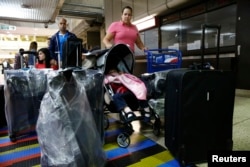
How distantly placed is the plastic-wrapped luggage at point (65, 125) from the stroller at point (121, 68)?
0.60 meters

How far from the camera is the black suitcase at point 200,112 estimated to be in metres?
1.32

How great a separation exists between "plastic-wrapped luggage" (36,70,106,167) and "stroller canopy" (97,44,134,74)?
77 cm

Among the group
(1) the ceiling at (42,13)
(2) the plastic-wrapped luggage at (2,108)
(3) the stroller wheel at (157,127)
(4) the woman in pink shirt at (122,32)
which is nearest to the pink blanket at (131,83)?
(3) the stroller wheel at (157,127)

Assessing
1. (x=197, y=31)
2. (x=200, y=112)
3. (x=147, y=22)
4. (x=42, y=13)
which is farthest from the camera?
(x=42, y=13)

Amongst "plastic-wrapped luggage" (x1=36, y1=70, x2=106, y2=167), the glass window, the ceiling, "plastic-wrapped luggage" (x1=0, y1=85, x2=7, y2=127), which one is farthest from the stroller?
the ceiling

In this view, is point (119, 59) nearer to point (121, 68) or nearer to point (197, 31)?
point (121, 68)

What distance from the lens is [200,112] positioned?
1.36 m

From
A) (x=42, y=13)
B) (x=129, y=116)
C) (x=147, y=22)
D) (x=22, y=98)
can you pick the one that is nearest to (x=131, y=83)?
(x=129, y=116)

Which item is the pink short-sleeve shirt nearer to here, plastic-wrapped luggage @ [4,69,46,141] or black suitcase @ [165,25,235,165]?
plastic-wrapped luggage @ [4,69,46,141]

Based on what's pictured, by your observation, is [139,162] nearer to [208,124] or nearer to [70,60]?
[208,124]

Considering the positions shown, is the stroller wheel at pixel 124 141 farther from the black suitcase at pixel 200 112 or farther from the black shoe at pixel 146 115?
the black suitcase at pixel 200 112

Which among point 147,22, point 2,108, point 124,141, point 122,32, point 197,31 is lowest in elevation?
point 124,141

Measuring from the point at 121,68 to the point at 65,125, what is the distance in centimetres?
118

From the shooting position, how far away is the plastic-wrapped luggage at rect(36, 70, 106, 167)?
111 cm
